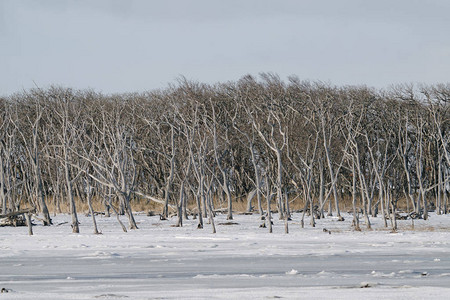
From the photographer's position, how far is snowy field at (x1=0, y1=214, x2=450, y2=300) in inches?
435

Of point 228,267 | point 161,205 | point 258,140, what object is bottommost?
point 228,267

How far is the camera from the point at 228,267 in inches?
572

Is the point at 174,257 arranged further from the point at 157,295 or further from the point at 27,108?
the point at 27,108

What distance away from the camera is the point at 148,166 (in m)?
46.6

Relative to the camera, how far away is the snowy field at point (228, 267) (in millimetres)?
11039

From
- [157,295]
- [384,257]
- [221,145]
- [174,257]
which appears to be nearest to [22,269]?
[174,257]

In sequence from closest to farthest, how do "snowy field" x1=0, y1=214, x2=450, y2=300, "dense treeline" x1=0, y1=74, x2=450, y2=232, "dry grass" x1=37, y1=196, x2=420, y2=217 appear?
1. "snowy field" x1=0, y1=214, x2=450, y2=300
2. "dense treeline" x1=0, y1=74, x2=450, y2=232
3. "dry grass" x1=37, y1=196, x2=420, y2=217

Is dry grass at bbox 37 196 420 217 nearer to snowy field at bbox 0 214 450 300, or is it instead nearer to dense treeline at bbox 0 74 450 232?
dense treeline at bbox 0 74 450 232

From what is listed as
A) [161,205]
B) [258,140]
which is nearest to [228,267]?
[258,140]

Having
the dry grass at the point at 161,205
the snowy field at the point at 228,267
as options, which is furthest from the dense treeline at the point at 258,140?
the snowy field at the point at 228,267

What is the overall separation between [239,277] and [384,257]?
4.46m

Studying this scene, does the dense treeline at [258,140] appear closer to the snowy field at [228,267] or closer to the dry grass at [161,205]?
the dry grass at [161,205]

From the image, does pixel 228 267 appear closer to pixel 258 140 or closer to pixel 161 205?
pixel 258 140

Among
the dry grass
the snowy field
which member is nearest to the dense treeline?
the dry grass
